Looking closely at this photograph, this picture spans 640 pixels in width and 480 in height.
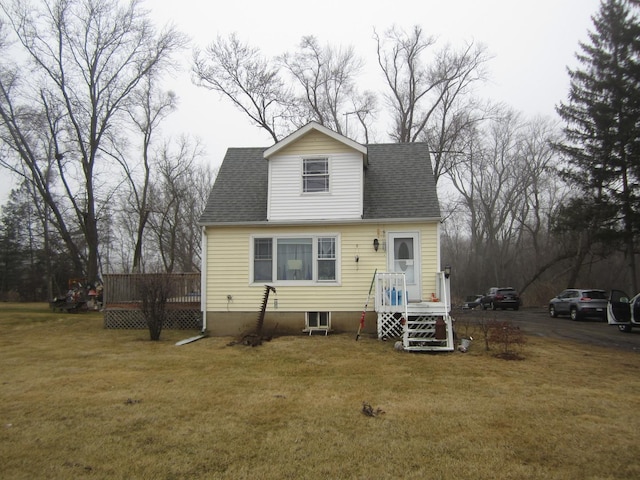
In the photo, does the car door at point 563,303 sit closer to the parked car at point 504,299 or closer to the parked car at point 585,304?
the parked car at point 585,304

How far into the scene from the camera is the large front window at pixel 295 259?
12.9 m

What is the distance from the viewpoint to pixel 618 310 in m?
15.4

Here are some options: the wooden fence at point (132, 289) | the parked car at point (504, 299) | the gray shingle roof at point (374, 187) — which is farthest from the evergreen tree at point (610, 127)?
the wooden fence at point (132, 289)

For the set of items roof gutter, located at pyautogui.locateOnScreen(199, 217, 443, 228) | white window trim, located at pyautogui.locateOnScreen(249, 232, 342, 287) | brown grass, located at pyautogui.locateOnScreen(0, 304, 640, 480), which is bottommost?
brown grass, located at pyautogui.locateOnScreen(0, 304, 640, 480)

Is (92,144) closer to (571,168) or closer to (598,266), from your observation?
(571,168)

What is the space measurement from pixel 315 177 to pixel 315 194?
537mm

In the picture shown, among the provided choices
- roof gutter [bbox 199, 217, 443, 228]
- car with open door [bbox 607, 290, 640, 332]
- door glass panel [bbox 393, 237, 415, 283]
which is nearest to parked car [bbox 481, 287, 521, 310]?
car with open door [bbox 607, 290, 640, 332]

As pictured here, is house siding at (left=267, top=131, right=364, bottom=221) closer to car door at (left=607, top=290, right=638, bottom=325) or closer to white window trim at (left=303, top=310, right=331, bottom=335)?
white window trim at (left=303, top=310, right=331, bottom=335)

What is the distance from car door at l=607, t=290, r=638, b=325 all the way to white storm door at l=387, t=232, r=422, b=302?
7379 millimetres

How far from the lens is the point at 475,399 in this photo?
6.31 metres

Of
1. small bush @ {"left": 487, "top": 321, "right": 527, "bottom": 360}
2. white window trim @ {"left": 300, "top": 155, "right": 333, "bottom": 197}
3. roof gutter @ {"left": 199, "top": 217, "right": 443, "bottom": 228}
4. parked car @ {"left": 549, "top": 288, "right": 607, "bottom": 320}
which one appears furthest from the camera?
parked car @ {"left": 549, "top": 288, "right": 607, "bottom": 320}

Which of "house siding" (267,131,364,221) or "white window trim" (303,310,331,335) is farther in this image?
"house siding" (267,131,364,221)

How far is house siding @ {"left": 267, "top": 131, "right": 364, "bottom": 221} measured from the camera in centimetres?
1296

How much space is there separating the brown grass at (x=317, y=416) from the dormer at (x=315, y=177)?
4409 mm
